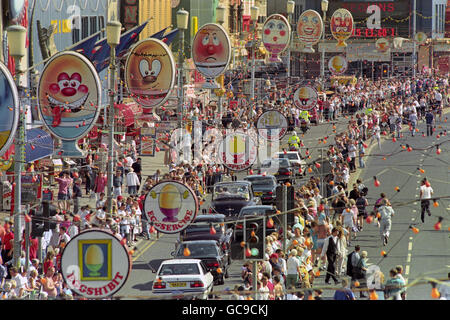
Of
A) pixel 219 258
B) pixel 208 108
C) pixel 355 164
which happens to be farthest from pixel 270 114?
pixel 208 108

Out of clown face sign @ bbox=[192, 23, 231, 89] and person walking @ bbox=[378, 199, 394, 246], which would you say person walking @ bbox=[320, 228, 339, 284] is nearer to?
person walking @ bbox=[378, 199, 394, 246]

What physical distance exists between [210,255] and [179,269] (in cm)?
229

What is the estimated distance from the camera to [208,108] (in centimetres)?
6041

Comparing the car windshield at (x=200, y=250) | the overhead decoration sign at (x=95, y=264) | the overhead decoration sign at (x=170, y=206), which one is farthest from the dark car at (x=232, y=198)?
the overhead decoration sign at (x=95, y=264)

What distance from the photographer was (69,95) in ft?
85.1

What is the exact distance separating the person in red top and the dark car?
931 centimetres

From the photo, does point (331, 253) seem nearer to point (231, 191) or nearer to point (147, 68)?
point (231, 191)

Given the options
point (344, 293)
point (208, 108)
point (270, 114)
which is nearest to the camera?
point (344, 293)

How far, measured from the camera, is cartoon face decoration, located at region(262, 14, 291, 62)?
53156 mm

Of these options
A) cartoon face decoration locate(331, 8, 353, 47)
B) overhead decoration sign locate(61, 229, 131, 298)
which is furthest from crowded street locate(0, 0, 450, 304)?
cartoon face decoration locate(331, 8, 353, 47)

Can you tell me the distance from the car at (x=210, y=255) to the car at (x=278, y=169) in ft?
44.1

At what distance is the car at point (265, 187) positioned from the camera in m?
37.5

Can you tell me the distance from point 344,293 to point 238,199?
16.1 m
